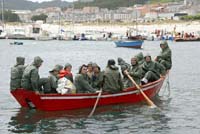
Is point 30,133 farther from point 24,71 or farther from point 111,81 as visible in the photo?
point 111,81

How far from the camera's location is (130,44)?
85.4m

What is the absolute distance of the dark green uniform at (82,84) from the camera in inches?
851

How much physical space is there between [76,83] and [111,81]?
1.45m

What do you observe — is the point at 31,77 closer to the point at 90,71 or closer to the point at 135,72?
the point at 90,71

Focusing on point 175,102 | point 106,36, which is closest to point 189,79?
point 175,102

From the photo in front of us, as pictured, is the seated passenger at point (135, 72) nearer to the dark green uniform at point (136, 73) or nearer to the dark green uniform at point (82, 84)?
the dark green uniform at point (136, 73)

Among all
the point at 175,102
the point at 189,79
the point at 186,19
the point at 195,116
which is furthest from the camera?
the point at 186,19

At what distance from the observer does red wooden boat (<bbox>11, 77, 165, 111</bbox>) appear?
68.5ft

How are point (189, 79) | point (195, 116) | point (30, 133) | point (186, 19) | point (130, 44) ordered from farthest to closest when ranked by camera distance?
1. point (186, 19)
2. point (130, 44)
3. point (189, 79)
4. point (195, 116)
5. point (30, 133)

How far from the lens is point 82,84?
2178cm

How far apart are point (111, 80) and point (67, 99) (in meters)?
2.06

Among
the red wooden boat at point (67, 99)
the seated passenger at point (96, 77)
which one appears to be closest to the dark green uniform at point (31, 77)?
the red wooden boat at point (67, 99)

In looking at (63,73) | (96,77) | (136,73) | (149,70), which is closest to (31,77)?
(63,73)

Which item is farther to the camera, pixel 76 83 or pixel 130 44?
pixel 130 44
